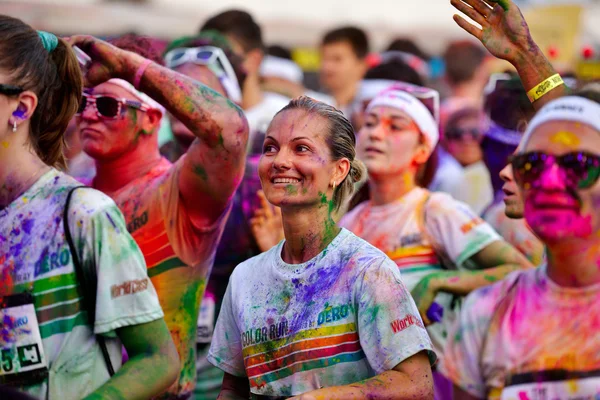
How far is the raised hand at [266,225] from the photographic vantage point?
5748 mm

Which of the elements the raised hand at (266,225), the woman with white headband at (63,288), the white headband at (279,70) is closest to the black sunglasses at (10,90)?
the woman with white headband at (63,288)

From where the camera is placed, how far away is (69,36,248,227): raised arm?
4191mm

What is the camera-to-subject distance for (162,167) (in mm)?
5035

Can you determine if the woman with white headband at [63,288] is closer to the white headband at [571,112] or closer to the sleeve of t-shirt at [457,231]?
the white headband at [571,112]

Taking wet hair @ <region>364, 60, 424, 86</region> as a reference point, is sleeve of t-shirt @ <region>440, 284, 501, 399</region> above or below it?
below

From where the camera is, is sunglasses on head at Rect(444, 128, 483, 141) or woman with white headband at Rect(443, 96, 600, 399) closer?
woman with white headband at Rect(443, 96, 600, 399)

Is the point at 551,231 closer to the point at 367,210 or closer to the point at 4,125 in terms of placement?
the point at 4,125

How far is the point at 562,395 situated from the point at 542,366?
0.11 meters

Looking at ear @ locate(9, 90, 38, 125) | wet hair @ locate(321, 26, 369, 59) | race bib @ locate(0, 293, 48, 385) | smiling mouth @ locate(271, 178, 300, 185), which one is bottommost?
race bib @ locate(0, 293, 48, 385)

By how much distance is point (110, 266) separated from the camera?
3.44 m

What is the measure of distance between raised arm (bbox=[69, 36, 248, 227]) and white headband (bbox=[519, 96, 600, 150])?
5.16ft

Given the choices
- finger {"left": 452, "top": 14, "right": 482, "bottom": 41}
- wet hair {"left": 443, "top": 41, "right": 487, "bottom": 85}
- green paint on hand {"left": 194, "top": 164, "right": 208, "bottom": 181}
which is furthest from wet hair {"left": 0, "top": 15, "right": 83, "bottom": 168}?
wet hair {"left": 443, "top": 41, "right": 487, "bottom": 85}

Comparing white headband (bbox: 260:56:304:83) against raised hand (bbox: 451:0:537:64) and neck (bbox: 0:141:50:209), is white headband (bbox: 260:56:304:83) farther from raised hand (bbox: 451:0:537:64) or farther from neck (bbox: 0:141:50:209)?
neck (bbox: 0:141:50:209)

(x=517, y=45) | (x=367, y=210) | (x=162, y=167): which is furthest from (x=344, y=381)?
(x=367, y=210)
